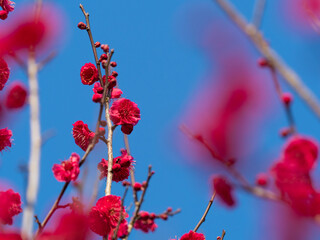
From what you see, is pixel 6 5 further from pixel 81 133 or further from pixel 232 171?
pixel 232 171

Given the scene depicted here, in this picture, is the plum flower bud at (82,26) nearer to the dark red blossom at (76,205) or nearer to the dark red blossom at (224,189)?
the dark red blossom at (76,205)

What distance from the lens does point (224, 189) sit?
133cm

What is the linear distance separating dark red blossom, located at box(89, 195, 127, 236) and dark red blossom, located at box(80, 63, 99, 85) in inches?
35.9

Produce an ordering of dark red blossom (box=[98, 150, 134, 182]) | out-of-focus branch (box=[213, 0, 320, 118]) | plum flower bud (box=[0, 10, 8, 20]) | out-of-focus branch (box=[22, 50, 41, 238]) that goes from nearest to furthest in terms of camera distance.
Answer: out-of-focus branch (box=[213, 0, 320, 118]) → out-of-focus branch (box=[22, 50, 41, 238]) → dark red blossom (box=[98, 150, 134, 182]) → plum flower bud (box=[0, 10, 8, 20])

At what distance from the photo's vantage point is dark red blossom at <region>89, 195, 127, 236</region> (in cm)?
252

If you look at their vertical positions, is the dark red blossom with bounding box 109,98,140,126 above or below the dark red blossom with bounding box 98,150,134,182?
above

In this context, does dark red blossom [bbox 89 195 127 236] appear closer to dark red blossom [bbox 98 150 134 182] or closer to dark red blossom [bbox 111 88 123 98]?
dark red blossom [bbox 98 150 134 182]

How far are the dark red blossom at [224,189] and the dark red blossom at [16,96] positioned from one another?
3.99 feet

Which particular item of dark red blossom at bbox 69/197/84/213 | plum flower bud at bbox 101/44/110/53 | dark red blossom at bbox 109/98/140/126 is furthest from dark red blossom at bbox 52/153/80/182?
plum flower bud at bbox 101/44/110/53

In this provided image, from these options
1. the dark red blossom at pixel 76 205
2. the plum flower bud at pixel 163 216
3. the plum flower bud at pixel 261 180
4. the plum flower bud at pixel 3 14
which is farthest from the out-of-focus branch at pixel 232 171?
the plum flower bud at pixel 3 14

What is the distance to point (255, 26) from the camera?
3.83ft

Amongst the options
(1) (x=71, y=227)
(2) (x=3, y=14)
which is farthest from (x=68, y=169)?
(2) (x=3, y=14)

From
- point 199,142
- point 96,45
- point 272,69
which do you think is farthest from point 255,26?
point 96,45

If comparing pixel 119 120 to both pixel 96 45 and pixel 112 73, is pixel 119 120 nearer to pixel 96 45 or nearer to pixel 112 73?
pixel 112 73
